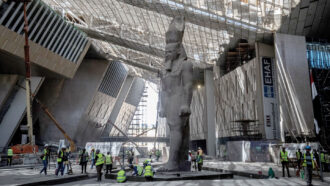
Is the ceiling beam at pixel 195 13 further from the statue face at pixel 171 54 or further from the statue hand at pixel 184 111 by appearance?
the statue hand at pixel 184 111

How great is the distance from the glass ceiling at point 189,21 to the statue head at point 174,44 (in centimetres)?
1369

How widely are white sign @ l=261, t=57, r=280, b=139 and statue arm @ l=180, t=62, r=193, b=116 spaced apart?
18.5 metres

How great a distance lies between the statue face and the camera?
13898 millimetres

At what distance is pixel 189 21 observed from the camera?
102ft

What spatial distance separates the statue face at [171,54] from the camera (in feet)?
45.6

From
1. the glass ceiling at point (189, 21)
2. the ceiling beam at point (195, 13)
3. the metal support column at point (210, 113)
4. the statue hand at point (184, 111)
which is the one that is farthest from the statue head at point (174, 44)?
the metal support column at point (210, 113)

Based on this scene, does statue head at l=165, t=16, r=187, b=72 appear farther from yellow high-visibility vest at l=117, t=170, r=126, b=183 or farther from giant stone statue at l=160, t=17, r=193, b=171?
yellow high-visibility vest at l=117, t=170, r=126, b=183

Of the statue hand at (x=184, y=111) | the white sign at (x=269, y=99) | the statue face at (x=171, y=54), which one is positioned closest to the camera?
the statue hand at (x=184, y=111)

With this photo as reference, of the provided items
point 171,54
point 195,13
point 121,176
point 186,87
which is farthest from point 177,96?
point 195,13

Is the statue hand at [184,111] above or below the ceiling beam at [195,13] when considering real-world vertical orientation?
below

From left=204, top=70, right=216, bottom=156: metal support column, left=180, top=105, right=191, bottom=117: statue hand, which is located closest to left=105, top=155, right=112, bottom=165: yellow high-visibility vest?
left=180, top=105, right=191, bottom=117: statue hand

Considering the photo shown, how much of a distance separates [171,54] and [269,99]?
19.2 metres

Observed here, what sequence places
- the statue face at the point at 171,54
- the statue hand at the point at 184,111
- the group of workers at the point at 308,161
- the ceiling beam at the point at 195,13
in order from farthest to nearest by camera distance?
the ceiling beam at the point at 195,13
the statue face at the point at 171,54
the statue hand at the point at 184,111
the group of workers at the point at 308,161

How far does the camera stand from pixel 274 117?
1174 inches
